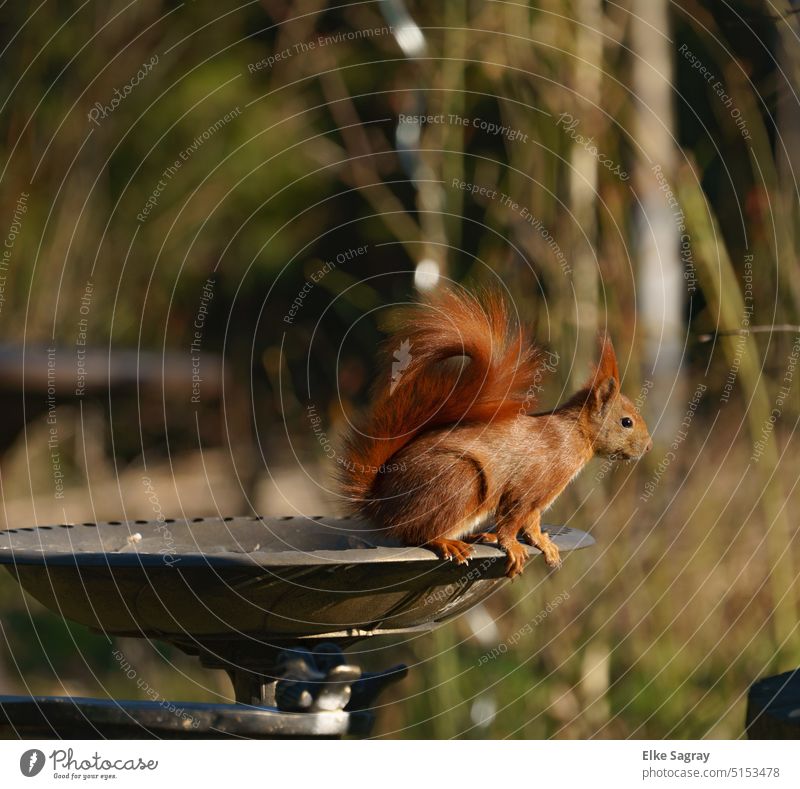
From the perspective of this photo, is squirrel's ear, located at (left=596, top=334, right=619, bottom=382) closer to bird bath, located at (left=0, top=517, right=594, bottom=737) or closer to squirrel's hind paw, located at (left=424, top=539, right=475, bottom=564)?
bird bath, located at (left=0, top=517, right=594, bottom=737)

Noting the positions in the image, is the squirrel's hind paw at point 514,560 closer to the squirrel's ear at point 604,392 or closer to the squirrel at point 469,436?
the squirrel at point 469,436

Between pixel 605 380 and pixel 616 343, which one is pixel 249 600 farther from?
pixel 616 343

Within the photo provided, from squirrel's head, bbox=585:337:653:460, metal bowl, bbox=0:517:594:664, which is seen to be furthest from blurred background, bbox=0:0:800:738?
metal bowl, bbox=0:517:594:664

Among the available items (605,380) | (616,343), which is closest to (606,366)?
(605,380)

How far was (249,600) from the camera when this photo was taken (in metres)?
1.04

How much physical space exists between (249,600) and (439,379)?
36 centimetres

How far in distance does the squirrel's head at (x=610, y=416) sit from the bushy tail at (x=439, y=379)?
79 mm

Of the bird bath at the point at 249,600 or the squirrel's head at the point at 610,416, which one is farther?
the squirrel's head at the point at 610,416

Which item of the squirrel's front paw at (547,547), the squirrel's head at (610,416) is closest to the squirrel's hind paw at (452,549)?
the squirrel's front paw at (547,547)

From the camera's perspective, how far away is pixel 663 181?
88.4 inches

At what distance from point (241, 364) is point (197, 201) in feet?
2.35

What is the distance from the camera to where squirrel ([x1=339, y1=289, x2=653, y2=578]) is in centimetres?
120

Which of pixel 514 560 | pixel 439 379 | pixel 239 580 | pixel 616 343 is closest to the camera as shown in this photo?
pixel 239 580

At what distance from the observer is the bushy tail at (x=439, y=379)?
124cm
